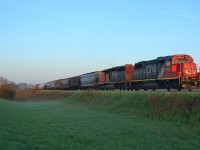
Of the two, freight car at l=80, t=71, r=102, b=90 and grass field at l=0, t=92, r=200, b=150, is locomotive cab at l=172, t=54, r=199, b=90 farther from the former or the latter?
freight car at l=80, t=71, r=102, b=90

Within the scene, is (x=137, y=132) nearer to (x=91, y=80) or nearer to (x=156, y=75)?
(x=156, y=75)

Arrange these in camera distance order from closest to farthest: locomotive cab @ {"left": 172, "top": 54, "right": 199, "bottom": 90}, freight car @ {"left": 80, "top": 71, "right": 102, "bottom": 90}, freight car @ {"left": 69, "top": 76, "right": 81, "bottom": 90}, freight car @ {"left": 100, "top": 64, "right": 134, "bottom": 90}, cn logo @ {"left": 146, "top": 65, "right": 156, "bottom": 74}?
locomotive cab @ {"left": 172, "top": 54, "right": 199, "bottom": 90}
cn logo @ {"left": 146, "top": 65, "right": 156, "bottom": 74}
freight car @ {"left": 100, "top": 64, "right": 134, "bottom": 90}
freight car @ {"left": 80, "top": 71, "right": 102, "bottom": 90}
freight car @ {"left": 69, "top": 76, "right": 81, "bottom": 90}

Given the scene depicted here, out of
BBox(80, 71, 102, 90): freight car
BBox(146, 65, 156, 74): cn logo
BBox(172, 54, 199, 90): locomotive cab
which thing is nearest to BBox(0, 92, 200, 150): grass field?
BBox(172, 54, 199, 90): locomotive cab

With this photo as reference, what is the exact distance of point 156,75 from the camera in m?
28.2

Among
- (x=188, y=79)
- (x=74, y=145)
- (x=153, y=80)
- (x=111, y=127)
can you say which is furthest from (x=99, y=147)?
(x=153, y=80)

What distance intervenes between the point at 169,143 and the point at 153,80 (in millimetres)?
18538

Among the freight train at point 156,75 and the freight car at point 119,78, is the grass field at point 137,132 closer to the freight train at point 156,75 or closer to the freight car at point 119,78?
the freight train at point 156,75

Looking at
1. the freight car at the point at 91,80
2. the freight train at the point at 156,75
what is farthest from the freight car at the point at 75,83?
the freight train at the point at 156,75

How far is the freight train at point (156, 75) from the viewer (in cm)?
2430

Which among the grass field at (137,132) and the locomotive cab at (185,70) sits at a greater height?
the locomotive cab at (185,70)

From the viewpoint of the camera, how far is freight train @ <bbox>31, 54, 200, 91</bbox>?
24302 mm

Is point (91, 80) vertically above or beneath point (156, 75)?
above

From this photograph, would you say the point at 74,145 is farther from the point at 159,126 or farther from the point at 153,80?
the point at 153,80

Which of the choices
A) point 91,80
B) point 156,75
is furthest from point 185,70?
point 91,80
